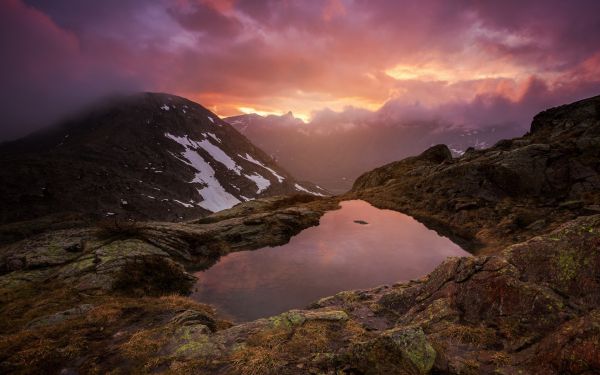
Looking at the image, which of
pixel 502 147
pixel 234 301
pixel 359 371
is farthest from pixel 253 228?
pixel 502 147

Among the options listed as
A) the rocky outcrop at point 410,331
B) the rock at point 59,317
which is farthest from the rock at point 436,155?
the rock at point 59,317

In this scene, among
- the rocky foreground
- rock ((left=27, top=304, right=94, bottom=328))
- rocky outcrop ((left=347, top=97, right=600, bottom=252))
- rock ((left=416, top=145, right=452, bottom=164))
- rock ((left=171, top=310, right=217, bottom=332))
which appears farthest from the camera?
rock ((left=416, top=145, right=452, bottom=164))

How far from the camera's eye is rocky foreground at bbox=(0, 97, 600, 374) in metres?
9.51

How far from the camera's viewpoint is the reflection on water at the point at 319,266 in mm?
19750

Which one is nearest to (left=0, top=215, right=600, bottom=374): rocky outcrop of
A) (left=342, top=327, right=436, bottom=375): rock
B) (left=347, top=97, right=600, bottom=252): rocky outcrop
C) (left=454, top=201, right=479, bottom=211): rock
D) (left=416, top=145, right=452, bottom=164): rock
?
(left=342, top=327, right=436, bottom=375): rock

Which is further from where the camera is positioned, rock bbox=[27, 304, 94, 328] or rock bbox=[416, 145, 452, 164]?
rock bbox=[416, 145, 452, 164]

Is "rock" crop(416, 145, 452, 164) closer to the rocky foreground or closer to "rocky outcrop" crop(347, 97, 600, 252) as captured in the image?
"rocky outcrop" crop(347, 97, 600, 252)

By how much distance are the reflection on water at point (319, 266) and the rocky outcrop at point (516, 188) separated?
143 inches

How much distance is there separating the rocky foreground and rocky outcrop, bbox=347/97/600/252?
27cm

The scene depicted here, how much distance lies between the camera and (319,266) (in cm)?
2427

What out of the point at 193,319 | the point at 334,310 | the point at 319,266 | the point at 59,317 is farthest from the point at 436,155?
the point at 59,317

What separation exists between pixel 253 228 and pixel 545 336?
2675 centimetres

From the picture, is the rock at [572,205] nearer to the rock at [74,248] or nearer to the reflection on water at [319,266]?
the reflection on water at [319,266]

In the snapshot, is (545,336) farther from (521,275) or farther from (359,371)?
(359,371)
